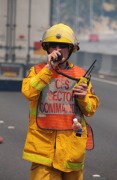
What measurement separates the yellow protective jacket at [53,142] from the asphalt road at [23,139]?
378 centimetres

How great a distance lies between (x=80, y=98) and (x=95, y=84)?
71.5ft

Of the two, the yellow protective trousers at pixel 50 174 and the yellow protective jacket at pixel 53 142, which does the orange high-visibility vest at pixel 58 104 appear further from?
the yellow protective trousers at pixel 50 174

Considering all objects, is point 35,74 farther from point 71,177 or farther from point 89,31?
point 89,31

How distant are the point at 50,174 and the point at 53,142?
24 centimetres

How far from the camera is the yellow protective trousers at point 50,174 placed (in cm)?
568

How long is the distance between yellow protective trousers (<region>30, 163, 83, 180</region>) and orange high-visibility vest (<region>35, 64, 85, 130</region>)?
31cm

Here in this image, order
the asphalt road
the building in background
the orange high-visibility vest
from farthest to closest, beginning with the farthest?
the building in background → the asphalt road → the orange high-visibility vest

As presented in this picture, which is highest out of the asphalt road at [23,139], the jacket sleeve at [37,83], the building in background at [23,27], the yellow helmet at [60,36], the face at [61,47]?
the yellow helmet at [60,36]

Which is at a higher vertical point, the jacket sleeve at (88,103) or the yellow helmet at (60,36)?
the yellow helmet at (60,36)

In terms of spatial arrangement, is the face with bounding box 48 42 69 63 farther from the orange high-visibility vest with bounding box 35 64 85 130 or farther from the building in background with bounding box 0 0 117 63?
the building in background with bounding box 0 0 117 63

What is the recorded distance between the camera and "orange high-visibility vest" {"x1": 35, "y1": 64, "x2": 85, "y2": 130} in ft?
18.8

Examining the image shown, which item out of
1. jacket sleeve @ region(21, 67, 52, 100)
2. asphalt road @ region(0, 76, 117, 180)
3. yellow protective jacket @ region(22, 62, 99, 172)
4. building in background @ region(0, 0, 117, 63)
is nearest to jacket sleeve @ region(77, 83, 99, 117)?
yellow protective jacket @ region(22, 62, 99, 172)

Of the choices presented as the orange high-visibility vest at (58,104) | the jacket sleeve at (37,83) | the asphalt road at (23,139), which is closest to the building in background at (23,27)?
the asphalt road at (23,139)

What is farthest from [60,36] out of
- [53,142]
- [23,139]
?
[23,139]
